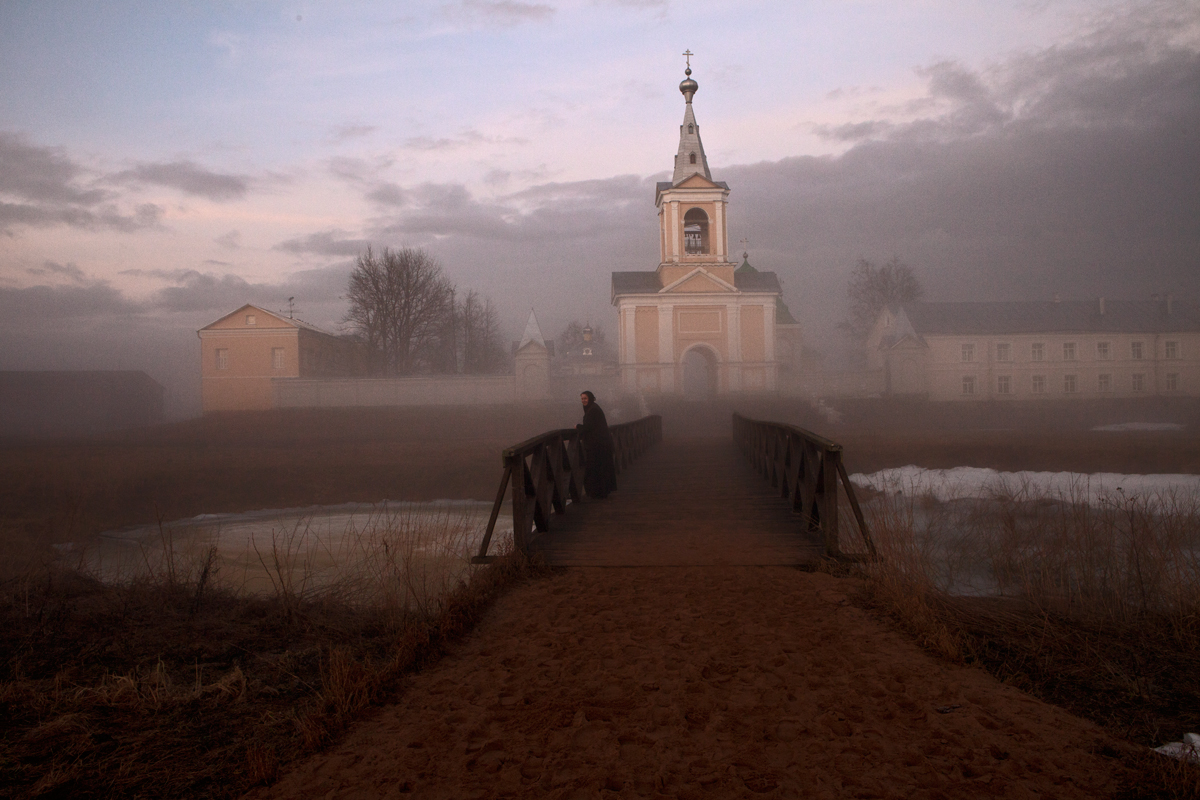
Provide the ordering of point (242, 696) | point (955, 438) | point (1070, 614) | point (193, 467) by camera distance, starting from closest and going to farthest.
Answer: point (242, 696) < point (1070, 614) < point (193, 467) < point (955, 438)

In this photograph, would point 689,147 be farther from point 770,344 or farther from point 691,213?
point 770,344

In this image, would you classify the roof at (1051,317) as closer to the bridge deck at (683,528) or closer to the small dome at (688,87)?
the small dome at (688,87)

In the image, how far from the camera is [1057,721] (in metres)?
3.36

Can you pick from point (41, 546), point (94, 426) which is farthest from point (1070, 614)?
point (94, 426)

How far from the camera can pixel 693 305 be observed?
137ft

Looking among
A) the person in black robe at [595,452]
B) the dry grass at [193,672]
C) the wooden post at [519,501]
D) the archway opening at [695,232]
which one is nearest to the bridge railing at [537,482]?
the wooden post at [519,501]

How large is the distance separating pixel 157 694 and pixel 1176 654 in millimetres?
5730

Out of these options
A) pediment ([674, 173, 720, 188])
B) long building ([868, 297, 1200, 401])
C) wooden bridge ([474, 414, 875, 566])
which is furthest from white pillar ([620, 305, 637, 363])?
wooden bridge ([474, 414, 875, 566])

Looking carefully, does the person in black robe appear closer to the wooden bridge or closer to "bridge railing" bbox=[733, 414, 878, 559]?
the wooden bridge

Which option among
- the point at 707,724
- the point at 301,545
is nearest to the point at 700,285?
the point at 301,545

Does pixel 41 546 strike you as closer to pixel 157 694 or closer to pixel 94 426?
pixel 157 694

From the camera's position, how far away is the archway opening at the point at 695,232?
138ft

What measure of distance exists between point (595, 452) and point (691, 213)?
3415 cm

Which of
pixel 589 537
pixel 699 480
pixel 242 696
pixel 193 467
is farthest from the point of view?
pixel 193 467
